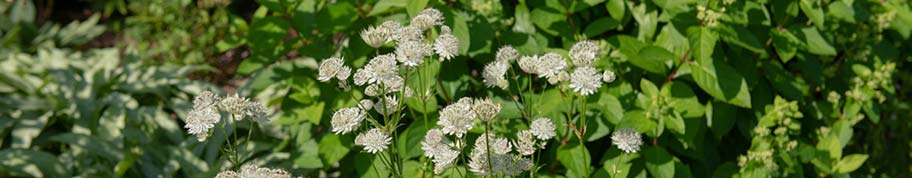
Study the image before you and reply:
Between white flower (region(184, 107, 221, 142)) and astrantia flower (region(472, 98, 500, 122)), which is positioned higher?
white flower (region(184, 107, 221, 142))

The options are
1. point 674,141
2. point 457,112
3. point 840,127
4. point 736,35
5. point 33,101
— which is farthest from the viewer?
point 33,101

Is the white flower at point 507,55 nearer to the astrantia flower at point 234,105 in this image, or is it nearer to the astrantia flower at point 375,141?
the astrantia flower at point 375,141

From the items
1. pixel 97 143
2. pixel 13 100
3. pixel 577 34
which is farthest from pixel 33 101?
pixel 577 34

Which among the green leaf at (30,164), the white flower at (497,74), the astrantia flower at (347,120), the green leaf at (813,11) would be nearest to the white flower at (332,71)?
the astrantia flower at (347,120)

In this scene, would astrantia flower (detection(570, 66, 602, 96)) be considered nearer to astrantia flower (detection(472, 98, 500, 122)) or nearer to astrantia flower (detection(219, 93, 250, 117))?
astrantia flower (detection(472, 98, 500, 122))

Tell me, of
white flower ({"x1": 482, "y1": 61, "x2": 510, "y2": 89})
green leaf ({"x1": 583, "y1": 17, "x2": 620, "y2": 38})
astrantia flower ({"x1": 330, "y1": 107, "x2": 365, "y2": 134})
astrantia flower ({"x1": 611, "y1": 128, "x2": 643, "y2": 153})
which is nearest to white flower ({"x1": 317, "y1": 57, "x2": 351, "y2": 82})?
astrantia flower ({"x1": 330, "y1": 107, "x2": 365, "y2": 134})

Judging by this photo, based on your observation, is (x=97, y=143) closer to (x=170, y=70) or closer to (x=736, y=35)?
(x=170, y=70)

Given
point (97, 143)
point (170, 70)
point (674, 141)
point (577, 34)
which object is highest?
point (170, 70)
